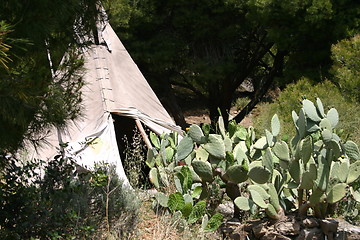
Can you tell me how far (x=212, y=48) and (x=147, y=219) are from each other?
12418mm

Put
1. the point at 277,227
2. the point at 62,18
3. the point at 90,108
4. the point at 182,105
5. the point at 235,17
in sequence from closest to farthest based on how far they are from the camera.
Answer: the point at 62,18 → the point at 277,227 → the point at 90,108 → the point at 235,17 → the point at 182,105

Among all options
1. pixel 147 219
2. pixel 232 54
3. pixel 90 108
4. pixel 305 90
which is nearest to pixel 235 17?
pixel 232 54

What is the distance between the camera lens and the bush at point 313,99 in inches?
397

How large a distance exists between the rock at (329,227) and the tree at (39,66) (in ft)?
8.11

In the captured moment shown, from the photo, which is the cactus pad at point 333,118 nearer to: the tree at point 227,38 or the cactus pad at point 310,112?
the cactus pad at point 310,112

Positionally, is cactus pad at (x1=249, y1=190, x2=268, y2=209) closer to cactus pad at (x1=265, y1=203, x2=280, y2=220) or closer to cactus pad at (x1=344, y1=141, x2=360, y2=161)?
cactus pad at (x1=265, y1=203, x2=280, y2=220)

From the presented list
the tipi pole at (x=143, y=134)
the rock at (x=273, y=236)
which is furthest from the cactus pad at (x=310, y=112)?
the tipi pole at (x=143, y=134)

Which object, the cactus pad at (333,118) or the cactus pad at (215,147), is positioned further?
the cactus pad at (215,147)

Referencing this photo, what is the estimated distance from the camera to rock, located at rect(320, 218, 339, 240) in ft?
18.3

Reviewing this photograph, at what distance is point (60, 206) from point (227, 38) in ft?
44.4

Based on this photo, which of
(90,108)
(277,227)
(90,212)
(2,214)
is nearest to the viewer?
(2,214)

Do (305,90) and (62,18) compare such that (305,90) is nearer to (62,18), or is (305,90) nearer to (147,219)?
(147,219)

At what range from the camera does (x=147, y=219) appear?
19.7 feet

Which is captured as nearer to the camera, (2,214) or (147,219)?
(2,214)
